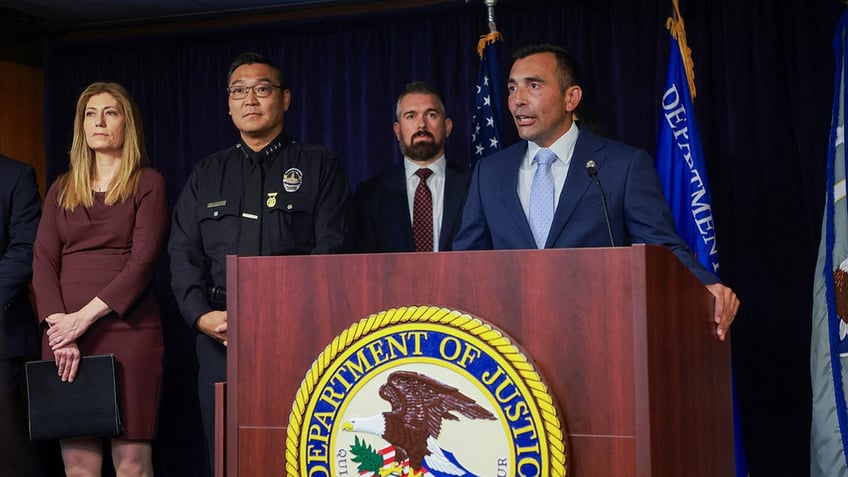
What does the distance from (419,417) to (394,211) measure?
7.31ft

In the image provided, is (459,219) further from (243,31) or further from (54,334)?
(243,31)

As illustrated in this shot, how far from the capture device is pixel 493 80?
442cm

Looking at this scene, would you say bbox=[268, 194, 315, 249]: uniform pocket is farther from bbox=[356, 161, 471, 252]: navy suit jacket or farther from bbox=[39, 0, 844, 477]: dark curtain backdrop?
bbox=[39, 0, 844, 477]: dark curtain backdrop

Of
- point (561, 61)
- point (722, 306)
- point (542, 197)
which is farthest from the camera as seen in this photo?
point (561, 61)

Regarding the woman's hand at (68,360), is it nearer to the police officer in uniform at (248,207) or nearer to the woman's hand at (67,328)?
the woman's hand at (67,328)

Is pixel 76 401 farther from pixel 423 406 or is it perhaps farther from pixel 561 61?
pixel 423 406

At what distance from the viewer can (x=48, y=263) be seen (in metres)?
3.70

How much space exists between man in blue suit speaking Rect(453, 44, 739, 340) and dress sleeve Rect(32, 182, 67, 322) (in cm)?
163

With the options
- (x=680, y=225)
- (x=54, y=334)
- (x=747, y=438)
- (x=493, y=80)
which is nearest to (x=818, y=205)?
(x=680, y=225)

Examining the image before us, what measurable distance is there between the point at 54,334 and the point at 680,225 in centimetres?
235

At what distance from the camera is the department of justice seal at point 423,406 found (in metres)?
1.72

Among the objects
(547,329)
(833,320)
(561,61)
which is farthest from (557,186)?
(833,320)

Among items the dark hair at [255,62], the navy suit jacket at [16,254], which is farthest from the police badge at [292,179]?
the navy suit jacket at [16,254]

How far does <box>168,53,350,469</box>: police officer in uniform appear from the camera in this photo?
3.45m
